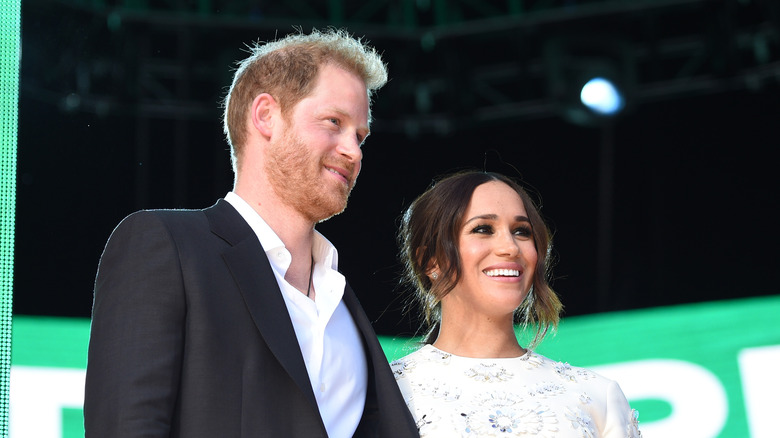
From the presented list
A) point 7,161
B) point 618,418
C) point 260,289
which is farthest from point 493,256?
point 7,161

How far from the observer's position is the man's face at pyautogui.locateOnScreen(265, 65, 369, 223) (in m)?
1.93

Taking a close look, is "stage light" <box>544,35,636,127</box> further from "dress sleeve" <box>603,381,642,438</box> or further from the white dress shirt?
the white dress shirt

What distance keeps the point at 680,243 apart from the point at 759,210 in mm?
438

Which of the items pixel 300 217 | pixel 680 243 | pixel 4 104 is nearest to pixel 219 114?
pixel 4 104

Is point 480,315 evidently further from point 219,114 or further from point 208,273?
point 219,114

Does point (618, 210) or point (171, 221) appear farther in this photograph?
point (618, 210)

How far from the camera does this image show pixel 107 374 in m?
1.60

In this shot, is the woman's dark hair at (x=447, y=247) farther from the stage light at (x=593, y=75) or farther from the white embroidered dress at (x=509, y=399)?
the stage light at (x=593, y=75)

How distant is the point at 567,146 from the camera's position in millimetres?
5195

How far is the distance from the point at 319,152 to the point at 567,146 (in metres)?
3.47

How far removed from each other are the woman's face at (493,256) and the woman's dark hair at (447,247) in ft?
0.08

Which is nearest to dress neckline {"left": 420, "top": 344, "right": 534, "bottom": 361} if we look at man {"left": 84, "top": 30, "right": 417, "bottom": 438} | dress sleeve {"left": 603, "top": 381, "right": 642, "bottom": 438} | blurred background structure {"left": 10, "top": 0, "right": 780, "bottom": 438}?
dress sleeve {"left": 603, "top": 381, "right": 642, "bottom": 438}

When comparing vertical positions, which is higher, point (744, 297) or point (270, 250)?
point (270, 250)

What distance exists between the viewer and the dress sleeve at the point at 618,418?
2307 millimetres
